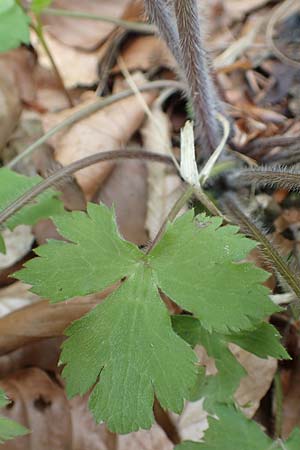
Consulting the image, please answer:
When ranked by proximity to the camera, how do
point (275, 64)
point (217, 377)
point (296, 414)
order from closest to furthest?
point (217, 377), point (296, 414), point (275, 64)

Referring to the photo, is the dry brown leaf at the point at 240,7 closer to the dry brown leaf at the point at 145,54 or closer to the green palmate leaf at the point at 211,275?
the dry brown leaf at the point at 145,54

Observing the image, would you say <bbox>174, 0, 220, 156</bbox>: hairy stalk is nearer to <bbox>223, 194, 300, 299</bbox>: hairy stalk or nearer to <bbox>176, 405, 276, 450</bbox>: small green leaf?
<bbox>223, 194, 300, 299</bbox>: hairy stalk

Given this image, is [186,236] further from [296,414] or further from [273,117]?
[273,117]

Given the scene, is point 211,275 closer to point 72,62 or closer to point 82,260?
point 82,260

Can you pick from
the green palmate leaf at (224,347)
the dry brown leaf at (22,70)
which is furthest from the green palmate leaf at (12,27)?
the green palmate leaf at (224,347)

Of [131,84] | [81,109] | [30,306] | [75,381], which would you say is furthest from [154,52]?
[75,381]

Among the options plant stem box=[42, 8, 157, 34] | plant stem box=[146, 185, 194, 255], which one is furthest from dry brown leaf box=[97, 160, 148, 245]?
plant stem box=[42, 8, 157, 34]

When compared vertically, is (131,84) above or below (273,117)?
above
